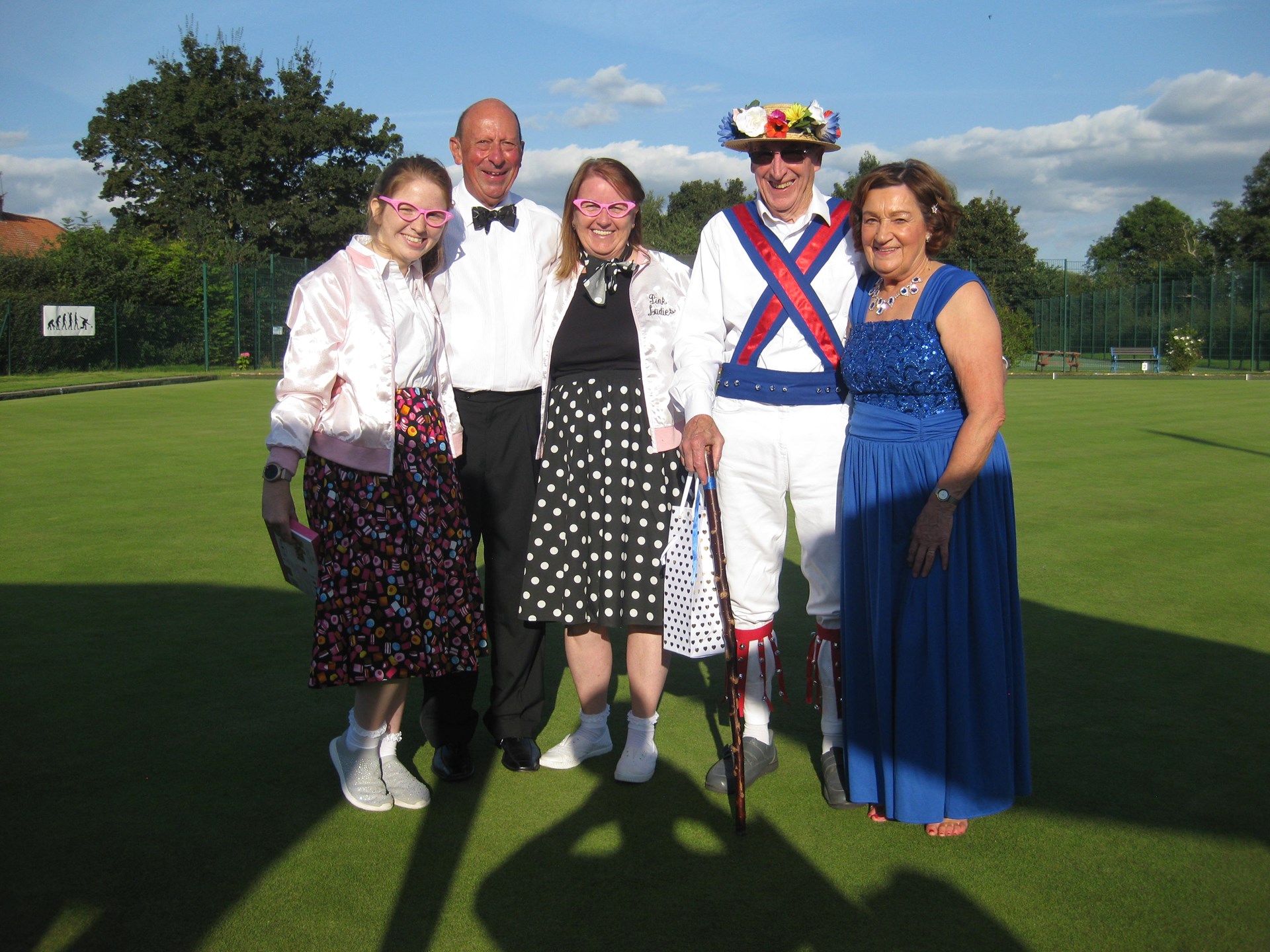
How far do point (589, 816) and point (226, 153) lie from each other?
48756 millimetres

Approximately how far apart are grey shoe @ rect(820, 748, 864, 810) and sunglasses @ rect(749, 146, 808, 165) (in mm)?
1935

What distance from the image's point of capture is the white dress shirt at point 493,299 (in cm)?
356

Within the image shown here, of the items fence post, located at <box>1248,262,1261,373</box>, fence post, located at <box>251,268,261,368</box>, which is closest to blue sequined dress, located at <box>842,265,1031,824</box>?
fence post, located at <box>251,268,261,368</box>

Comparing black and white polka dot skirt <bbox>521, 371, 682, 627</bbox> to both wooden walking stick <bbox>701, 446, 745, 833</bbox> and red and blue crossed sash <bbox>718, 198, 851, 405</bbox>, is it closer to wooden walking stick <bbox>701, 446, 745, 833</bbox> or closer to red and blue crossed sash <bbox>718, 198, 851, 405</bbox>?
wooden walking stick <bbox>701, 446, 745, 833</bbox>

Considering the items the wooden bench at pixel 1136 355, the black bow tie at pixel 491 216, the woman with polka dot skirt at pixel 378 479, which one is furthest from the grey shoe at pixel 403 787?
the wooden bench at pixel 1136 355

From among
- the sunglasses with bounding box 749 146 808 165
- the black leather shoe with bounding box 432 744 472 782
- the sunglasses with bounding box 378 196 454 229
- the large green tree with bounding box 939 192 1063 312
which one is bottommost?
the black leather shoe with bounding box 432 744 472 782

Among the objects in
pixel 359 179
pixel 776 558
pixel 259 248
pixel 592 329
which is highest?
pixel 359 179

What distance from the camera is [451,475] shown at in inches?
131

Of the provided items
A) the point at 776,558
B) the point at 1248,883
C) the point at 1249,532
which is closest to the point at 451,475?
the point at 776,558

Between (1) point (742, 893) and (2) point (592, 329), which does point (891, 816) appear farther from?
(2) point (592, 329)

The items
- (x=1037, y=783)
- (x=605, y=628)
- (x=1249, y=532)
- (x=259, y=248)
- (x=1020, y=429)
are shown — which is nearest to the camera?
(x=1037, y=783)

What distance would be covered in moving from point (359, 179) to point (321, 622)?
49084 mm

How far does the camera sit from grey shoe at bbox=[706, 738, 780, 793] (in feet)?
10.9

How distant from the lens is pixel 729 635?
306cm
